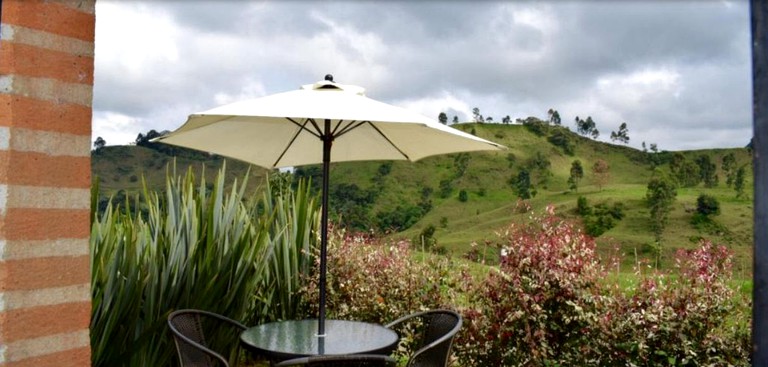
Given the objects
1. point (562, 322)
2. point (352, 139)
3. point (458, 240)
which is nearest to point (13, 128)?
point (352, 139)

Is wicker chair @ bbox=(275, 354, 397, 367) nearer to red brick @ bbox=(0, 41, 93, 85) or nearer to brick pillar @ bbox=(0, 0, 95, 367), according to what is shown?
brick pillar @ bbox=(0, 0, 95, 367)

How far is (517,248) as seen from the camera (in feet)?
16.6

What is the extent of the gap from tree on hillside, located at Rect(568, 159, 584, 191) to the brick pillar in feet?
189

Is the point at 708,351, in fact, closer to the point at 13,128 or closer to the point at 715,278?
the point at 715,278

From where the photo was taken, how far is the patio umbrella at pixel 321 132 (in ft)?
11.8

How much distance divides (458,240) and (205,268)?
38.2m

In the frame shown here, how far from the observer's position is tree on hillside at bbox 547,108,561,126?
64562 millimetres

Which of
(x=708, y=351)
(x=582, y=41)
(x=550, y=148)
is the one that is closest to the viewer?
(x=582, y=41)

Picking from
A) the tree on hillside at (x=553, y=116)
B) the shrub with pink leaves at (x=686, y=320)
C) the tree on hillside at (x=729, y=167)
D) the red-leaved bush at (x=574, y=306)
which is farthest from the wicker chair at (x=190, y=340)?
the tree on hillside at (x=553, y=116)

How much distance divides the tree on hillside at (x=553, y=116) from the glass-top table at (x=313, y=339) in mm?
62223

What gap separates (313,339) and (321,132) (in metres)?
1.46

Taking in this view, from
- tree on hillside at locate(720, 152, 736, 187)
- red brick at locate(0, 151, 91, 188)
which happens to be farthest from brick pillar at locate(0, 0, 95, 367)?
tree on hillside at locate(720, 152, 736, 187)

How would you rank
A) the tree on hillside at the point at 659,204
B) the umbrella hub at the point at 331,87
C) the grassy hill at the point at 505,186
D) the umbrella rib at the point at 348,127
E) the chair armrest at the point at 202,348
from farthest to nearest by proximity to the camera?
the tree on hillside at the point at 659,204
the grassy hill at the point at 505,186
the umbrella rib at the point at 348,127
the umbrella hub at the point at 331,87
the chair armrest at the point at 202,348

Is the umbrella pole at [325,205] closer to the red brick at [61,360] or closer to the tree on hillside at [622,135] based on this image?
the red brick at [61,360]
